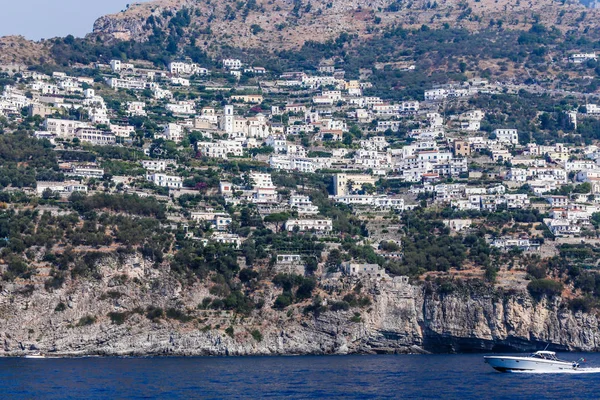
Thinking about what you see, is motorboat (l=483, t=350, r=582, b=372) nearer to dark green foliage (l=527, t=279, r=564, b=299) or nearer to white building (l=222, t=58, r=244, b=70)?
dark green foliage (l=527, t=279, r=564, b=299)

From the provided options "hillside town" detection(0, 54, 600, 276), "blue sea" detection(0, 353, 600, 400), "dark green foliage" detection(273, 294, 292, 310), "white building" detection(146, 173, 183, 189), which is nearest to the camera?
"blue sea" detection(0, 353, 600, 400)

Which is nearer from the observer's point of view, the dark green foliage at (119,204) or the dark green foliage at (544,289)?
the dark green foliage at (544,289)

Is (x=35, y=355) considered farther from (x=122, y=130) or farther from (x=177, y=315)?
(x=122, y=130)

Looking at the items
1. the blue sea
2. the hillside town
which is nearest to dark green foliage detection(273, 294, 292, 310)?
the hillside town

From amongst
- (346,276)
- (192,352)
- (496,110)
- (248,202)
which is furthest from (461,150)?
(192,352)

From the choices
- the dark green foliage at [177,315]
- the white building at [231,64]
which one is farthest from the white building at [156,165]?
the white building at [231,64]

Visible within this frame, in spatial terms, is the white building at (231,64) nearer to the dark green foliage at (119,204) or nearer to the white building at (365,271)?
the dark green foliage at (119,204)
